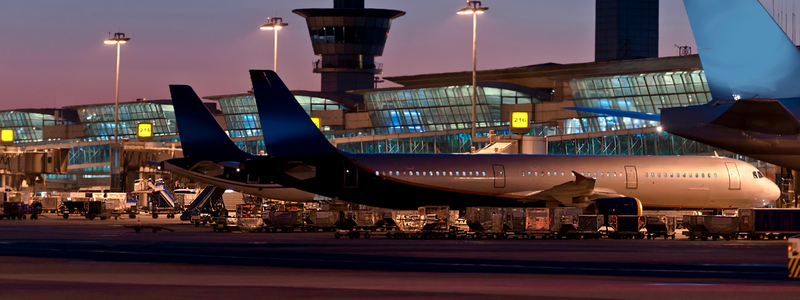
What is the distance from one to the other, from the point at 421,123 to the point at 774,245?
266 ft

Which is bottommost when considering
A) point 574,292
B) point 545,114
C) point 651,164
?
point 574,292

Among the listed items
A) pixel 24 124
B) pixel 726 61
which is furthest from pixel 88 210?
pixel 24 124

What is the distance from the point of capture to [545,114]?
297ft

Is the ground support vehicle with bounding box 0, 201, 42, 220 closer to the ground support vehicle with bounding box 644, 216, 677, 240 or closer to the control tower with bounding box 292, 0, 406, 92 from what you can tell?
the ground support vehicle with bounding box 644, 216, 677, 240

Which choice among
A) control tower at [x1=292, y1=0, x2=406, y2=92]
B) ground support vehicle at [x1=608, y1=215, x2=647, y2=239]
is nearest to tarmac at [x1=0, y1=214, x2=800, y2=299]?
ground support vehicle at [x1=608, y1=215, x2=647, y2=239]

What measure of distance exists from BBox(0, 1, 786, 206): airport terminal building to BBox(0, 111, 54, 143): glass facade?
165mm

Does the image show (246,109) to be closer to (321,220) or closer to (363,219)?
(321,220)

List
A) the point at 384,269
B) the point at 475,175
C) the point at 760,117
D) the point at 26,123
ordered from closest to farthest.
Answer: the point at 760,117 < the point at 384,269 < the point at 475,175 < the point at 26,123

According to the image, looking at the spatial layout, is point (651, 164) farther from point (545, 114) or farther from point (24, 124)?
point (24, 124)

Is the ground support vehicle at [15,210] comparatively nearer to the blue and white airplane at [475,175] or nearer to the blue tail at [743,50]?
the blue and white airplane at [475,175]

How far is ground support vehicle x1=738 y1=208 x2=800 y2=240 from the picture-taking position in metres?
30.6

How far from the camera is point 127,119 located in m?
143

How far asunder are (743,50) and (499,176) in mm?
19147

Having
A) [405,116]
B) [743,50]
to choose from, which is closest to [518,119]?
[743,50]
